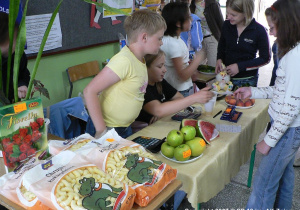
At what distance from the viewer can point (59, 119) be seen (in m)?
2.14

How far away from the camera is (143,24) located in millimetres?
1456

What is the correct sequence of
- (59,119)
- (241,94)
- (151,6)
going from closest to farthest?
1. (241,94)
2. (59,119)
3. (151,6)

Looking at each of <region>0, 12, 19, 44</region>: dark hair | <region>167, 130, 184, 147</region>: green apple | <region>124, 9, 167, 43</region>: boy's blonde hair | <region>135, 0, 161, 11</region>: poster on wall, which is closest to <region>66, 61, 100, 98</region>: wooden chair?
<region>135, 0, 161, 11</region>: poster on wall

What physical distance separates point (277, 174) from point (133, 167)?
40.3 inches

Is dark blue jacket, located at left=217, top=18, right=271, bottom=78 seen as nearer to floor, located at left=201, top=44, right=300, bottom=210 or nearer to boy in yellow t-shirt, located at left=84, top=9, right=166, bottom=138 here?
floor, located at left=201, top=44, right=300, bottom=210

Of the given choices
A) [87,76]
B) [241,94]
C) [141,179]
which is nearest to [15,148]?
[141,179]

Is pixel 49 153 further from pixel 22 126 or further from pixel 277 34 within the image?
pixel 277 34

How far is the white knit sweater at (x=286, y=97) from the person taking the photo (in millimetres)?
1218

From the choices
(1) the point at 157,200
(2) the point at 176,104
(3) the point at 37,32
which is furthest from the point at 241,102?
(3) the point at 37,32

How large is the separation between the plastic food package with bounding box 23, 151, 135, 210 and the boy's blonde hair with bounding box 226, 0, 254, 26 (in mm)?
1986

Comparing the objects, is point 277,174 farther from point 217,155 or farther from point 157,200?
point 157,200

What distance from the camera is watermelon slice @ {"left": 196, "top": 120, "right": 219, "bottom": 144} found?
4.44 ft

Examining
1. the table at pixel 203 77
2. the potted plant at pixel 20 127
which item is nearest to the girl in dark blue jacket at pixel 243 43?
the table at pixel 203 77

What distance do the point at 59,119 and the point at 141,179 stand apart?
153 cm
